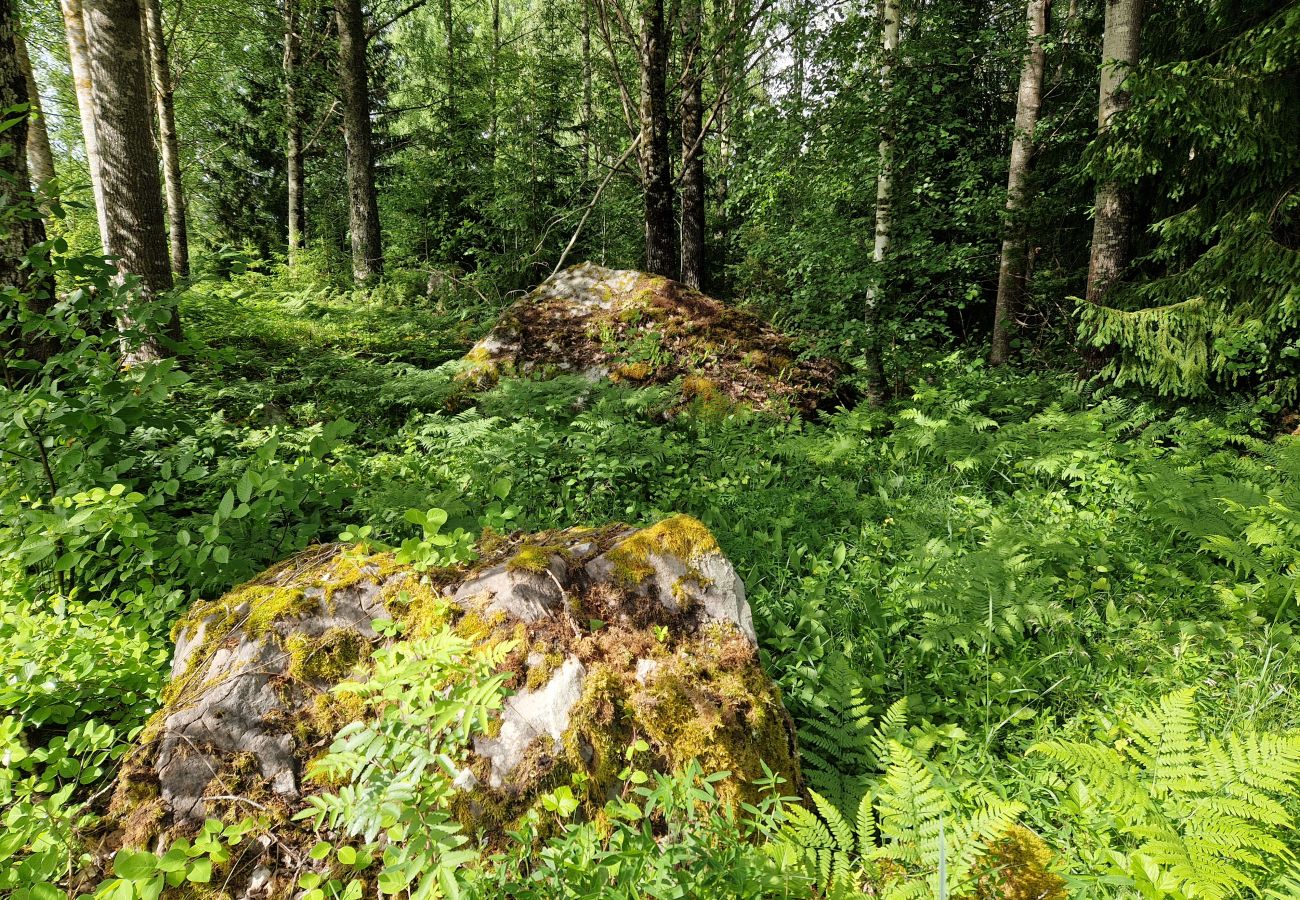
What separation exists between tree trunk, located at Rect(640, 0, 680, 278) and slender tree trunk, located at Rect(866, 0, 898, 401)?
2.86m

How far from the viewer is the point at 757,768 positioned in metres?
1.95

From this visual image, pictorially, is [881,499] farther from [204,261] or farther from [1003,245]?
[204,261]

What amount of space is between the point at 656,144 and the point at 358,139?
19.2 ft

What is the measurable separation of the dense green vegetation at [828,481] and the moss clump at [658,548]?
624 millimetres

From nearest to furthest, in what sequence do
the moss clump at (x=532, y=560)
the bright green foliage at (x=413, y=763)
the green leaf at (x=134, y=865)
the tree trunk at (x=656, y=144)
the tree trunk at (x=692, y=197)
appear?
the green leaf at (x=134, y=865) → the bright green foliage at (x=413, y=763) → the moss clump at (x=532, y=560) → the tree trunk at (x=656, y=144) → the tree trunk at (x=692, y=197)

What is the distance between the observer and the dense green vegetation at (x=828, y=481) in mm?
1618

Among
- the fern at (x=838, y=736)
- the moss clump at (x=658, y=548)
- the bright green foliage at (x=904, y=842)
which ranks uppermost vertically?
the moss clump at (x=658, y=548)

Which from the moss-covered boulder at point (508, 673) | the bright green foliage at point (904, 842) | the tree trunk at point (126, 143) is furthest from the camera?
the tree trunk at point (126, 143)

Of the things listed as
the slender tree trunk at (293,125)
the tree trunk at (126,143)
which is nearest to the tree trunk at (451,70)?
the slender tree trunk at (293,125)

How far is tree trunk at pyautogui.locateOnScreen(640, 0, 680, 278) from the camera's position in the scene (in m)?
7.74

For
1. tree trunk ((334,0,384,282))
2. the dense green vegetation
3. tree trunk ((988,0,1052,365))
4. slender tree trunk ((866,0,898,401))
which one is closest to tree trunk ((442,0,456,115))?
tree trunk ((334,0,384,282))

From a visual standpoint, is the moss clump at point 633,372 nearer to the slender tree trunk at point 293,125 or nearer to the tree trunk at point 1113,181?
the tree trunk at point 1113,181

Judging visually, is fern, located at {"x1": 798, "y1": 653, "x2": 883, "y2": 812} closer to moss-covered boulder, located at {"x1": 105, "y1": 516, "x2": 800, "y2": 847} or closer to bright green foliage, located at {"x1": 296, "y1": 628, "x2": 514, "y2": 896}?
moss-covered boulder, located at {"x1": 105, "y1": 516, "x2": 800, "y2": 847}

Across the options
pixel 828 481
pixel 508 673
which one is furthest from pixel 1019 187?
pixel 508 673
